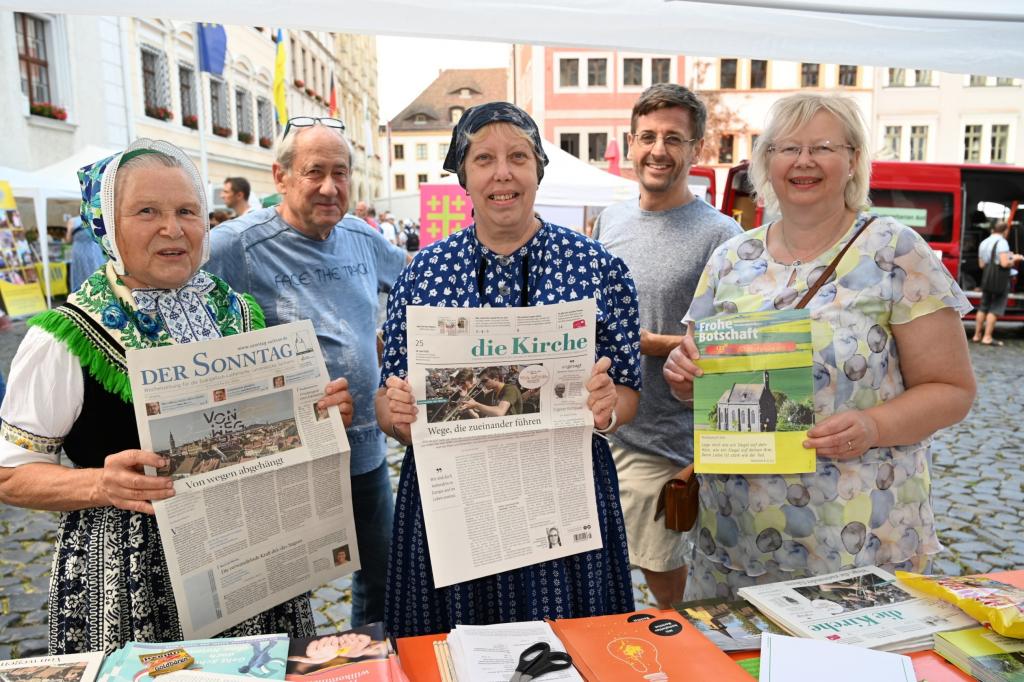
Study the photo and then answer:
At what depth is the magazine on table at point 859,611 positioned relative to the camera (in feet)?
4.52

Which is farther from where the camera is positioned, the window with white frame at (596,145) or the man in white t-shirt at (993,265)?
the window with white frame at (596,145)

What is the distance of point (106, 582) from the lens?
1598 mm

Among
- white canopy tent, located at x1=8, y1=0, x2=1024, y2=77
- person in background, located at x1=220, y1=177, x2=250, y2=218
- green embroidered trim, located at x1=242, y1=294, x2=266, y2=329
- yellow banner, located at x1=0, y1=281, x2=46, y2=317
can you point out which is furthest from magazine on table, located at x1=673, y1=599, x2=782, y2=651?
yellow banner, located at x1=0, y1=281, x2=46, y2=317

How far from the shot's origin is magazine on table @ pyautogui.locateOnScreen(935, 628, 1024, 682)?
49.8 inches

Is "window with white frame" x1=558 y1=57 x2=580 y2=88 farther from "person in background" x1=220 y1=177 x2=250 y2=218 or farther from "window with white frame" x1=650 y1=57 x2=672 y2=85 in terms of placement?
"person in background" x1=220 y1=177 x2=250 y2=218

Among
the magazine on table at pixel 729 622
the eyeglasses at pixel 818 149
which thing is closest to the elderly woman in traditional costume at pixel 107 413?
the magazine on table at pixel 729 622

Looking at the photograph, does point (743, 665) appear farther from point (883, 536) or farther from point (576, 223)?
point (576, 223)

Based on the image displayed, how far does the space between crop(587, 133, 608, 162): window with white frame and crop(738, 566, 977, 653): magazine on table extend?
35.2 m

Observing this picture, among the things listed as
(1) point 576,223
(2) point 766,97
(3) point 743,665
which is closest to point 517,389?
(3) point 743,665

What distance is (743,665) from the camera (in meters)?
1.34

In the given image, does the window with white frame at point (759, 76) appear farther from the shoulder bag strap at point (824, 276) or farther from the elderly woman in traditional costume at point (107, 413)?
the elderly woman in traditional costume at point (107, 413)

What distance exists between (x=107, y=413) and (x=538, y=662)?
3.57ft

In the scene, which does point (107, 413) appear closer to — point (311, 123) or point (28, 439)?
point (28, 439)

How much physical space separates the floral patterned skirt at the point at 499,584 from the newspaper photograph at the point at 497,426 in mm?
135
